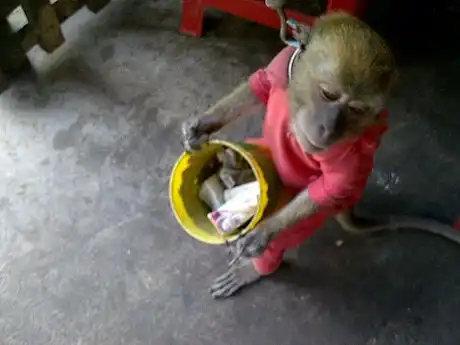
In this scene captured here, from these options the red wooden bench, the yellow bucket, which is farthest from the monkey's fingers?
the red wooden bench

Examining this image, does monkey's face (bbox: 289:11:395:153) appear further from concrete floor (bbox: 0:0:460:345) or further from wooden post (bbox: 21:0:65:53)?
wooden post (bbox: 21:0:65:53)

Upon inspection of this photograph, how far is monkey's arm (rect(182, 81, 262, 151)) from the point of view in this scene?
4.01 feet

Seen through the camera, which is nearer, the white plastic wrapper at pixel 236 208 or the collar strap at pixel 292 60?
the collar strap at pixel 292 60

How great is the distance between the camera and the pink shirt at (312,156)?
1077mm

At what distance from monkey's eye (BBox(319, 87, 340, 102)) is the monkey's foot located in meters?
0.51

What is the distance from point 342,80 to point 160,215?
0.63 meters

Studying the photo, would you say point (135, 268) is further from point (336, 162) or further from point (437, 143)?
point (437, 143)

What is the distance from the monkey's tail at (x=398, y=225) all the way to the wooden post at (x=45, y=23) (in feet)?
2.44

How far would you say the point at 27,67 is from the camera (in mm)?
1660

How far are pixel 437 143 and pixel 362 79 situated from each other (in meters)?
0.68

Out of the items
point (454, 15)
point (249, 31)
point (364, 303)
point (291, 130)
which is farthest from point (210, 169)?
point (454, 15)

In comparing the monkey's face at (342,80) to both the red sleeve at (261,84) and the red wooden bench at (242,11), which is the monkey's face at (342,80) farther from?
the red wooden bench at (242,11)

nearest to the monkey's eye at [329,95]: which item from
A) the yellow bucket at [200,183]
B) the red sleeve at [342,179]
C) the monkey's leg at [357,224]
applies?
the red sleeve at [342,179]

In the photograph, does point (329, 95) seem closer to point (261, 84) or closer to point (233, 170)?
point (261, 84)
